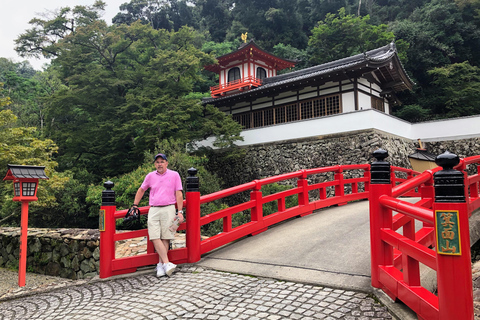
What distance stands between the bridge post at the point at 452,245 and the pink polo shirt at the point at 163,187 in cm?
347

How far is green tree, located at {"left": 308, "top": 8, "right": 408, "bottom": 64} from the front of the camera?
26562mm

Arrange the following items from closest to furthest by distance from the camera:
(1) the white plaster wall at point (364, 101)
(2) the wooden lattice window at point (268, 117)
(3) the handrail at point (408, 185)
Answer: (3) the handrail at point (408, 185) < (1) the white plaster wall at point (364, 101) < (2) the wooden lattice window at point (268, 117)

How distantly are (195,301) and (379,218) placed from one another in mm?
2109

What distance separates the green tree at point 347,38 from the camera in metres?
26.6

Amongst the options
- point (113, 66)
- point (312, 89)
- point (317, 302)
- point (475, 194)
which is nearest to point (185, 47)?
point (113, 66)

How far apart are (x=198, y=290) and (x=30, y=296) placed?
102 inches

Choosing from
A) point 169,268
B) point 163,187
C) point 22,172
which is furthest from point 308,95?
point 169,268

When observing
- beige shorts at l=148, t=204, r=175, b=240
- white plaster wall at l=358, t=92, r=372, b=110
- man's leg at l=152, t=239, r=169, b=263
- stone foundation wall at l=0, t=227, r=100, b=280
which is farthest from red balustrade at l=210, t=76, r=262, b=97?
man's leg at l=152, t=239, r=169, b=263

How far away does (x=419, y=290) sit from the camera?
2.73m

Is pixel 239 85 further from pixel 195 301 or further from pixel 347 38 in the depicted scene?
pixel 195 301

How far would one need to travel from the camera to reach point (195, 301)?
3582 mm

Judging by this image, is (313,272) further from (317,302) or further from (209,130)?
(209,130)

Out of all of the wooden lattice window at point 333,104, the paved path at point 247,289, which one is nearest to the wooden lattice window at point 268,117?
the wooden lattice window at point 333,104

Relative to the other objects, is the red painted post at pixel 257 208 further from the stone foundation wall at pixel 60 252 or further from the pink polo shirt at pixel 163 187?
the stone foundation wall at pixel 60 252
